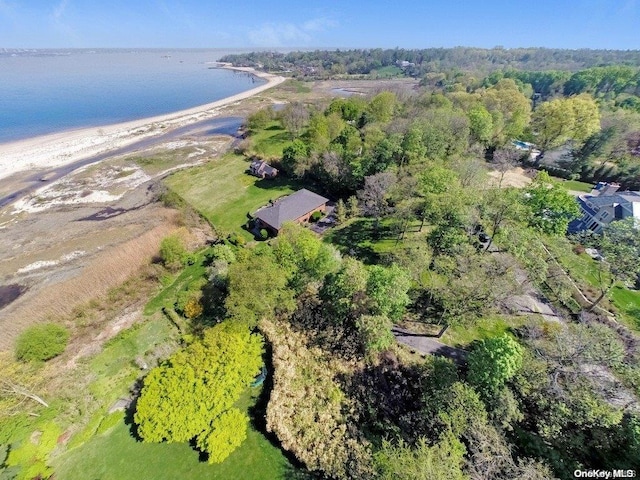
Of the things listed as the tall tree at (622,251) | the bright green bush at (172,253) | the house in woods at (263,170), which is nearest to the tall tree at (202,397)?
the bright green bush at (172,253)

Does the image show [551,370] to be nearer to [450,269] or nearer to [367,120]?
[450,269]

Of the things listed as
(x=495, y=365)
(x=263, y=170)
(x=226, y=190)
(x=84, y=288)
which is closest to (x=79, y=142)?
(x=226, y=190)

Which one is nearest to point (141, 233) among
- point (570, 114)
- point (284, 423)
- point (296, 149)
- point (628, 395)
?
point (296, 149)

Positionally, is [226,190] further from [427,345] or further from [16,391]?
[427,345]

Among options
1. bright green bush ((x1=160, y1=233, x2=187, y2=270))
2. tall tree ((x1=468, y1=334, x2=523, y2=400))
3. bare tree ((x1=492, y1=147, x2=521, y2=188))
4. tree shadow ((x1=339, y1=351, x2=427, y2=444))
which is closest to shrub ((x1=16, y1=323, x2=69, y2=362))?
bright green bush ((x1=160, y1=233, x2=187, y2=270))

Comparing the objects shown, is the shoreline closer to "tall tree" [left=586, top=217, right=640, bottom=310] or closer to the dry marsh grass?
the dry marsh grass

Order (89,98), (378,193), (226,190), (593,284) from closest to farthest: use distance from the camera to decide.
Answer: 1. (593,284)
2. (378,193)
3. (226,190)
4. (89,98)
